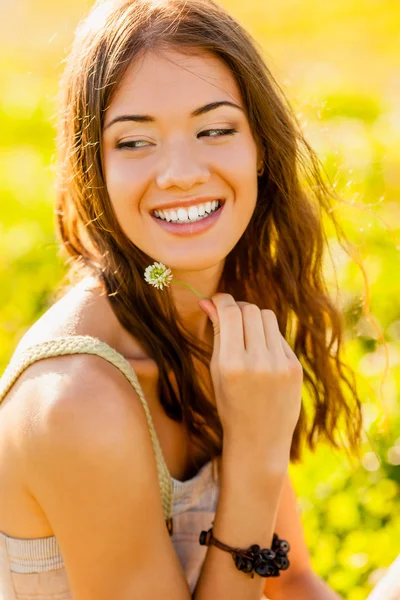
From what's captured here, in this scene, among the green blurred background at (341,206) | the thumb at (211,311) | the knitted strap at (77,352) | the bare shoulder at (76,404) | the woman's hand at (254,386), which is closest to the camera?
the bare shoulder at (76,404)

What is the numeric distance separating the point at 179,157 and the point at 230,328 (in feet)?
1.67

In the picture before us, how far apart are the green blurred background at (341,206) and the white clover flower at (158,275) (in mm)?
751

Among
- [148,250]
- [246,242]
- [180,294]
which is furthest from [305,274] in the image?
[148,250]

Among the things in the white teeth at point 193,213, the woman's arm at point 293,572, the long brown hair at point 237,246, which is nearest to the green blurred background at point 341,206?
the long brown hair at point 237,246

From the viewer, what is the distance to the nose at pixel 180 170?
2258 millimetres

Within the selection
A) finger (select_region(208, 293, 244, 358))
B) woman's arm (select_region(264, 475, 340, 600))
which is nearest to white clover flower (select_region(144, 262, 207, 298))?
finger (select_region(208, 293, 244, 358))

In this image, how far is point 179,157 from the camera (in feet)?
7.45

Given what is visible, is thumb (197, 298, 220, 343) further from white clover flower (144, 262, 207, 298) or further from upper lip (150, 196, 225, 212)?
upper lip (150, 196, 225, 212)

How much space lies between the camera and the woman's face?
227 cm

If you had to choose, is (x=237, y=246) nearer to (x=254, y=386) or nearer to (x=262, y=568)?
(x=254, y=386)

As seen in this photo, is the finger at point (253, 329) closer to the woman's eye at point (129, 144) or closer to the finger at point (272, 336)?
the finger at point (272, 336)

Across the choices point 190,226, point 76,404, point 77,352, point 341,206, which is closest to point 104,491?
point 76,404

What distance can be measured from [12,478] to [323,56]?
405 inches

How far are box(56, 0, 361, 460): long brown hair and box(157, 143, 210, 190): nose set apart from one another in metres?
0.24
